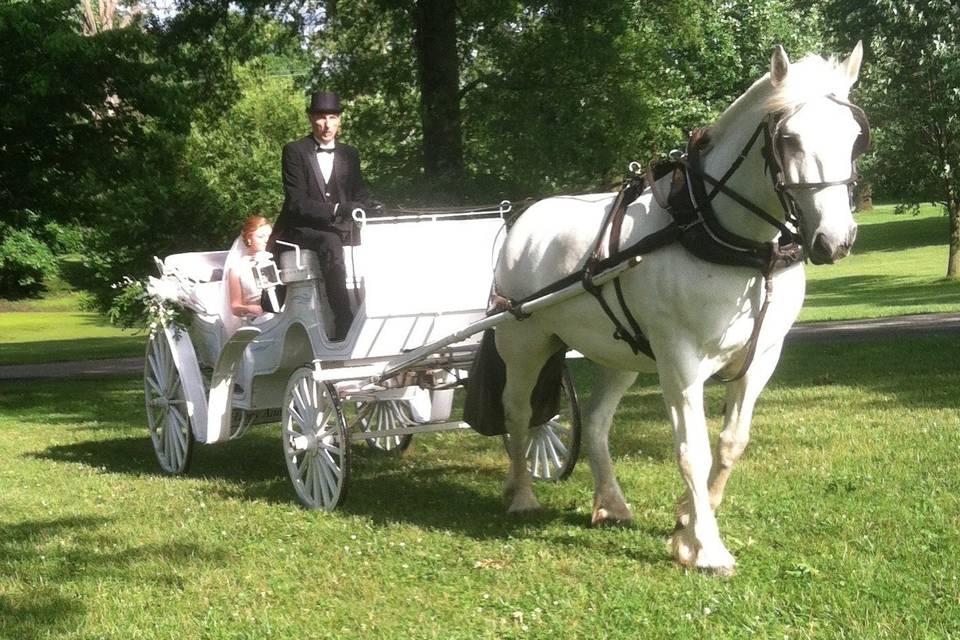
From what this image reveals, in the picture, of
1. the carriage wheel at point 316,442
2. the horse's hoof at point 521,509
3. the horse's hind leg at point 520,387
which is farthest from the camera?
the carriage wheel at point 316,442

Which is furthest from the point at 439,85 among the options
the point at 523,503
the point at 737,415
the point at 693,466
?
the point at 693,466

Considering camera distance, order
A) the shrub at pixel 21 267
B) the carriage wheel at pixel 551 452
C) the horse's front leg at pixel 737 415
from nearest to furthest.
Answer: the horse's front leg at pixel 737 415 < the carriage wheel at pixel 551 452 < the shrub at pixel 21 267

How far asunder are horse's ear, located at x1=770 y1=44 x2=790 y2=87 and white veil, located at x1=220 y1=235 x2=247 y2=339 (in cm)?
524

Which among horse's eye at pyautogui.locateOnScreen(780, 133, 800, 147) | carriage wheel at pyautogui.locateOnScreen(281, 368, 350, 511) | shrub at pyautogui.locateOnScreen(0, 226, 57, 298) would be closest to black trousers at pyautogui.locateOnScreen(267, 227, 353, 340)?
carriage wheel at pyautogui.locateOnScreen(281, 368, 350, 511)

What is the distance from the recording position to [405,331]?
8477 mm

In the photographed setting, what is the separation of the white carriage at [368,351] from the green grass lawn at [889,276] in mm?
18079

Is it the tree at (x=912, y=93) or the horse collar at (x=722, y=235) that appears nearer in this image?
the horse collar at (x=722, y=235)

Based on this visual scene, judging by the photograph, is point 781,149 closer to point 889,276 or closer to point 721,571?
point 721,571

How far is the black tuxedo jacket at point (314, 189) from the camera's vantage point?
864 centimetres

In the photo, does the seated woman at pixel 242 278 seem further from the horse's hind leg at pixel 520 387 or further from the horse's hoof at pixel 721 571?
the horse's hoof at pixel 721 571

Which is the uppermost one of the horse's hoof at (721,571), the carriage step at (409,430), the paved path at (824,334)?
the carriage step at (409,430)

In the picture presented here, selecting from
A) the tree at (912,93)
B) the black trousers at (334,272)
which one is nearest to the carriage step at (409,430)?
the black trousers at (334,272)

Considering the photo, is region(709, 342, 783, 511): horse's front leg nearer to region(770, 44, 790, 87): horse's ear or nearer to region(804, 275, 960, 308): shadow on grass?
region(770, 44, 790, 87): horse's ear

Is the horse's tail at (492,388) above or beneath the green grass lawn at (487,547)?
above
